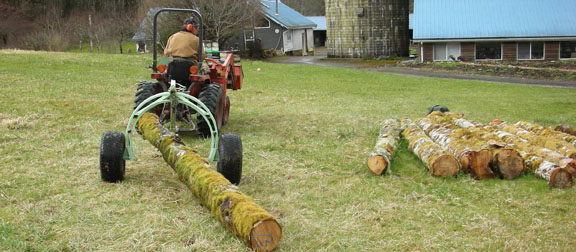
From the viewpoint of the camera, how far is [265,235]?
4.77 metres

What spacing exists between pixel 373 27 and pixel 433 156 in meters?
35.7

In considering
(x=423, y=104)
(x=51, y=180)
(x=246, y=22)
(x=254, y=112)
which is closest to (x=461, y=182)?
(x=51, y=180)

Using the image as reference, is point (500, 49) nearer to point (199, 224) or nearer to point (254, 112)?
point (254, 112)

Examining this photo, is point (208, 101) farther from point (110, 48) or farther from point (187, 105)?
point (110, 48)

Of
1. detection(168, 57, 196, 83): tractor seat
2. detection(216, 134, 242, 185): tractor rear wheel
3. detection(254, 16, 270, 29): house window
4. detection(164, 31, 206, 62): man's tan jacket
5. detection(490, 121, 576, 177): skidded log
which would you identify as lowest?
detection(490, 121, 576, 177): skidded log

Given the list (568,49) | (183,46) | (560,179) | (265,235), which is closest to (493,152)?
(560,179)

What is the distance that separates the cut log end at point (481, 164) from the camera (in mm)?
7539

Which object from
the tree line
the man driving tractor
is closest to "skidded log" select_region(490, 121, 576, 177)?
the man driving tractor

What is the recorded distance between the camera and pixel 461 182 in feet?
24.1

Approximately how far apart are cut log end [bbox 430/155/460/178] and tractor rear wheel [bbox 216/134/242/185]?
Result: 8.76 ft

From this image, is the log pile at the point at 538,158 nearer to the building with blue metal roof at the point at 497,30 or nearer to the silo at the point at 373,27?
the building with blue metal roof at the point at 497,30

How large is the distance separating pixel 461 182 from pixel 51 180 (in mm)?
4985

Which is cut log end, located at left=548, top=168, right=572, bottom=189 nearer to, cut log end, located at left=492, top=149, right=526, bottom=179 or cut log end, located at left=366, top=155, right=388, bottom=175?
cut log end, located at left=492, top=149, right=526, bottom=179

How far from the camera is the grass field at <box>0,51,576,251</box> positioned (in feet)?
17.1
